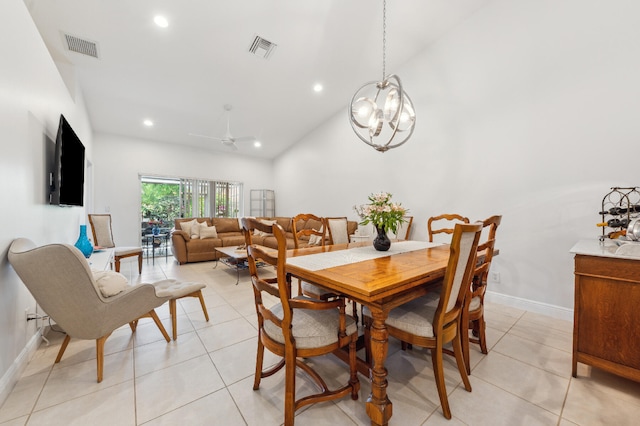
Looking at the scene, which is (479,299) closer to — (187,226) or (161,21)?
(161,21)

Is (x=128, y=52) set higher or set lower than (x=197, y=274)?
higher

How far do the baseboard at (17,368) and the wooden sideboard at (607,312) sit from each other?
3.57 m

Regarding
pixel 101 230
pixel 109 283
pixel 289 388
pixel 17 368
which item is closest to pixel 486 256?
pixel 289 388

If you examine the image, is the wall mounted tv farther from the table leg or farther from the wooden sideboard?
the wooden sideboard

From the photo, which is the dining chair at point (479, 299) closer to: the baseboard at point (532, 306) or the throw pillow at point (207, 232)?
the baseboard at point (532, 306)

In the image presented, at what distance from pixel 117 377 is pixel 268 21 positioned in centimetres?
393

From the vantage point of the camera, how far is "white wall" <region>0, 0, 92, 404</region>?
4.88ft

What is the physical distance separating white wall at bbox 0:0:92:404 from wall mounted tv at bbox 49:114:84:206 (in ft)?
0.28

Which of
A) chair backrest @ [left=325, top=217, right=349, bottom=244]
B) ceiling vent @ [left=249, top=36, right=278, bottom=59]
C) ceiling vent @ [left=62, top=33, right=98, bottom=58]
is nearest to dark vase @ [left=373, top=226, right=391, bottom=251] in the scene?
chair backrest @ [left=325, top=217, right=349, bottom=244]

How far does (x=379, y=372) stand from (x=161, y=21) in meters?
4.19

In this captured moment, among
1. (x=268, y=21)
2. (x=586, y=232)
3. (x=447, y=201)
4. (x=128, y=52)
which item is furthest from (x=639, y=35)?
(x=128, y=52)

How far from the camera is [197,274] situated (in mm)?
4227

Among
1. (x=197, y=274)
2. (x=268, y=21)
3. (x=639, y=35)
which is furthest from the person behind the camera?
(x=197, y=274)

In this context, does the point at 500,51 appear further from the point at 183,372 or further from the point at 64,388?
the point at 64,388
